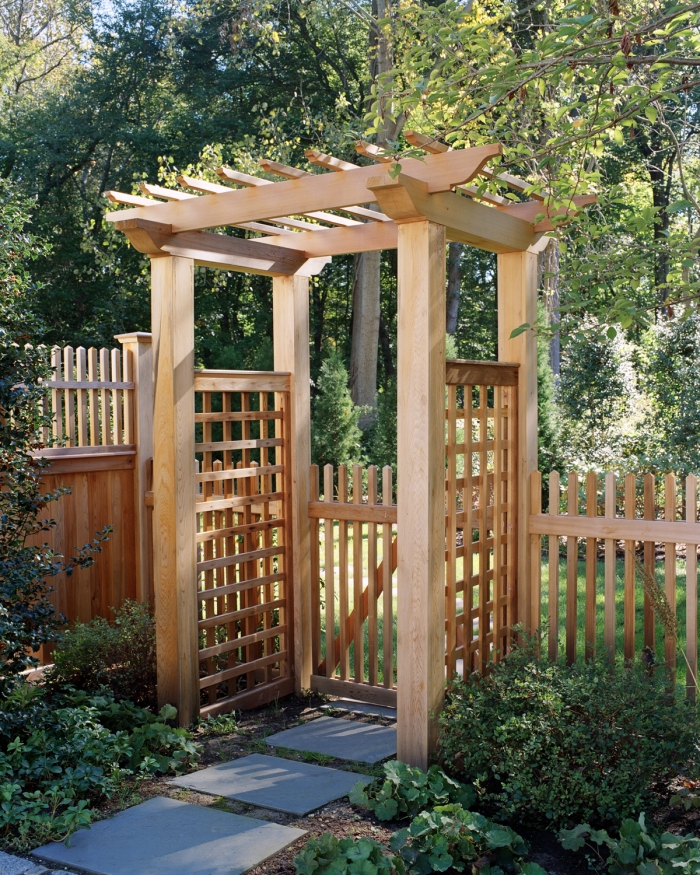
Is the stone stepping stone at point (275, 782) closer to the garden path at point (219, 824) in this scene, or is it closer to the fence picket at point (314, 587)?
the garden path at point (219, 824)

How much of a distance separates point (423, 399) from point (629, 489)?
3.72 ft

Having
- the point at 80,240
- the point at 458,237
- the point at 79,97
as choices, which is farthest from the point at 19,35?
the point at 458,237

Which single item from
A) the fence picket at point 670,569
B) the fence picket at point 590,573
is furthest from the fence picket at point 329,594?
the fence picket at point 670,569

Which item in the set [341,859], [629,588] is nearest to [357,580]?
[629,588]

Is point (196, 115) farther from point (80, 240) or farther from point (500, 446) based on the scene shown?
point (500, 446)

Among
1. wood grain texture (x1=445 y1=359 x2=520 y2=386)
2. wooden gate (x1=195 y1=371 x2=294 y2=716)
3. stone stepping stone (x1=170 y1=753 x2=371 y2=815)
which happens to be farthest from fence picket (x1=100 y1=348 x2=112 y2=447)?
wood grain texture (x1=445 y1=359 x2=520 y2=386)

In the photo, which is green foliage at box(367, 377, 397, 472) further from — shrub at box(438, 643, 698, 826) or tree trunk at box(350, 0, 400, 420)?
shrub at box(438, 643, 698, 826)

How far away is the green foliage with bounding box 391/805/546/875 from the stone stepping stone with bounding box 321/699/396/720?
5.66ft

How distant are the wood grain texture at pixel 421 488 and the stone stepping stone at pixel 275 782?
0.37 metres

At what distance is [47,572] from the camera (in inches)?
159

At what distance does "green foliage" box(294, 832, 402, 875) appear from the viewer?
2.73 metres

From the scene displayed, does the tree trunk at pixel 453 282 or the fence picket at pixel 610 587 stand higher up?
the tree trunk at pixel 453 282

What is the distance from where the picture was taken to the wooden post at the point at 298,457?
5.17m

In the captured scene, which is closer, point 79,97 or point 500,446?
point 500,446
